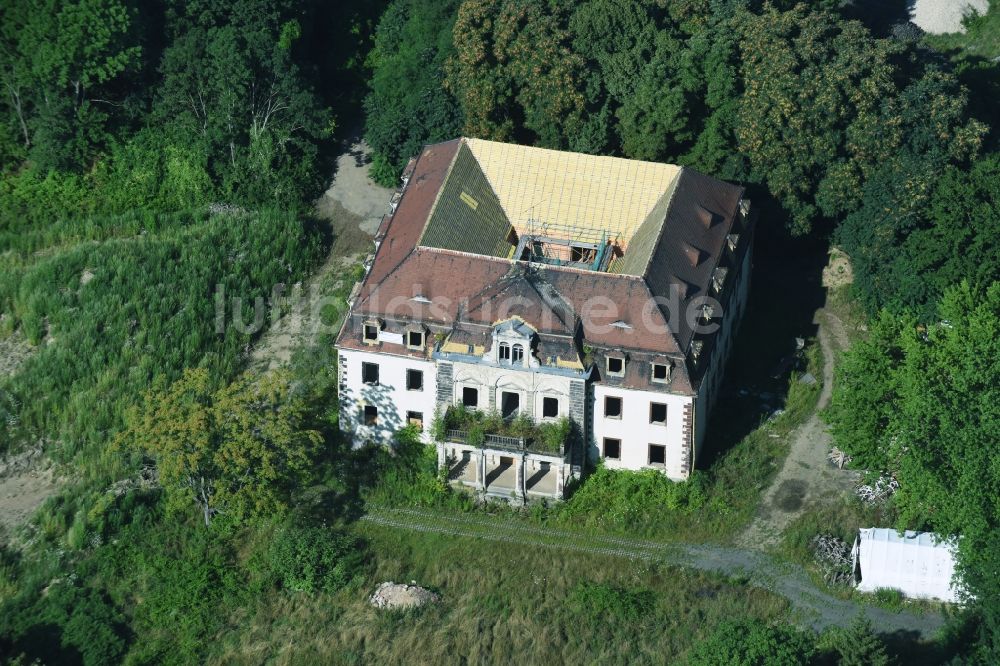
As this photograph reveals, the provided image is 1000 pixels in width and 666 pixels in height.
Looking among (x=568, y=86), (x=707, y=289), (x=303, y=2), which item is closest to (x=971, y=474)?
(x=707, y=289)

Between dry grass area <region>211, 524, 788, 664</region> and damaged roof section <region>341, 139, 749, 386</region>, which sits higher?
damaged roof section <region>341, 139, 749, 386</region>

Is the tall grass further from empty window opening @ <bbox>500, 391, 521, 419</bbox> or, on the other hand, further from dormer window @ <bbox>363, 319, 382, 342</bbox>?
empty window opening @ <bbox>500, 391, 521, 419</bbox>

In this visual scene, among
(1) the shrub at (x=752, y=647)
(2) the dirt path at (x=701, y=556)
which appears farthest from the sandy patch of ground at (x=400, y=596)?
(1) the shrub at (x=752, y=647)

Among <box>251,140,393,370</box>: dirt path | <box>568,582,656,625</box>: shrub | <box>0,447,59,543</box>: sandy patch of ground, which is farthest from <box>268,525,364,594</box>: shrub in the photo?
<box>251,140,393,370</box>: dirt path

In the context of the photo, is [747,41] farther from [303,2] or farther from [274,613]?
[274,613]

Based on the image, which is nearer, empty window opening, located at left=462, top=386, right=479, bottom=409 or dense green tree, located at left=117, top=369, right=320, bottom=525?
dense green tree, located at left=117, top=369, right=320, bottom=525

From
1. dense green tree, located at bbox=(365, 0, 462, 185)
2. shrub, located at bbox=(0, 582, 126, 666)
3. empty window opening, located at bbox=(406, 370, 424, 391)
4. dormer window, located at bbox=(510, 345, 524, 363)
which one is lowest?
shrub, located at bbox=(0, 582, 126, 666)

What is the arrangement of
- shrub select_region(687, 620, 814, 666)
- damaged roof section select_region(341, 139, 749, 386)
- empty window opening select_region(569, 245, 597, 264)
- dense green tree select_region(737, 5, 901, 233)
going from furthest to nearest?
1. dense green tree select_region(737, 5, 901, 233)
2. empty window opening select_region(569, 245, 597, 264)
3. damaged roof section select_region(341, 139, 749, 386)
4. shrub select_region(687, 620, 814, 666)
